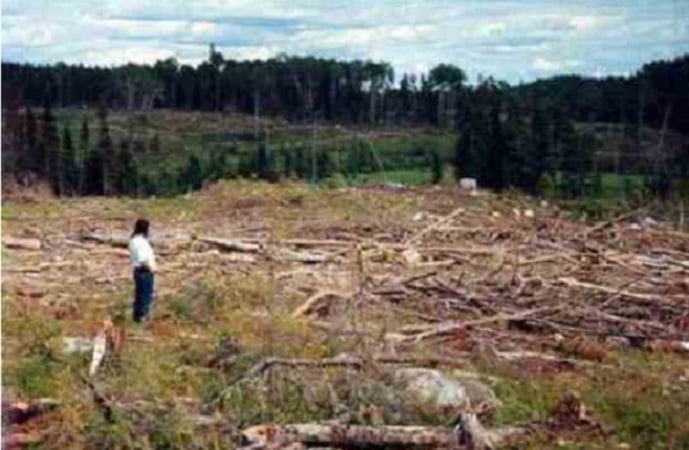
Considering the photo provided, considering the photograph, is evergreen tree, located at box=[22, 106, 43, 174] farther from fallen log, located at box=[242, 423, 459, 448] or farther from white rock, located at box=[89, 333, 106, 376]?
fallen log, located at box=[242, 423, 459, 448]

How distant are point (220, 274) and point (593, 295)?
49.3 inches

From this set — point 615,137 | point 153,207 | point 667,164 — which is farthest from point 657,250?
point 153,207

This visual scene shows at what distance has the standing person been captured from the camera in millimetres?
4191

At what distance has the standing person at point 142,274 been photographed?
4.19m

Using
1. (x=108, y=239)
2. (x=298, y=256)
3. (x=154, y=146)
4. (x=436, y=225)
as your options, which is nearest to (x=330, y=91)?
(x=154, y=146)

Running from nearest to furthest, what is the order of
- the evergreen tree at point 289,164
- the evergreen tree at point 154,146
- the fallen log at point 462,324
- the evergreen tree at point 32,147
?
the evergreen tree at point 32,147 < the evergreen tree at point 154,146 < the fallen log at point 462,324 < the evergreen tree at point 289,164

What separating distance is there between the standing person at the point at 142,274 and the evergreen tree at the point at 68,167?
29cm

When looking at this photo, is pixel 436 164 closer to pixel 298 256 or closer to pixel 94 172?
pixel 298 256

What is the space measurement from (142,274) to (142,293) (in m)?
0.06

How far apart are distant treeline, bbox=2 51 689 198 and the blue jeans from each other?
11.4 inches

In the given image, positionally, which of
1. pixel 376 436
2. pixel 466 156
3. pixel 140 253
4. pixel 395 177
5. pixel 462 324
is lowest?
pixel 376 436

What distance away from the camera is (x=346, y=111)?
4035 millimetres

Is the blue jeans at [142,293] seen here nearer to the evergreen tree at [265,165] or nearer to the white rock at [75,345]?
the white rock at [75,345]

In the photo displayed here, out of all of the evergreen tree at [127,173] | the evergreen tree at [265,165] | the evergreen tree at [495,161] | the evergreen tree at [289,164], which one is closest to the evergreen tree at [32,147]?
the evergreen tree at [127,173]
